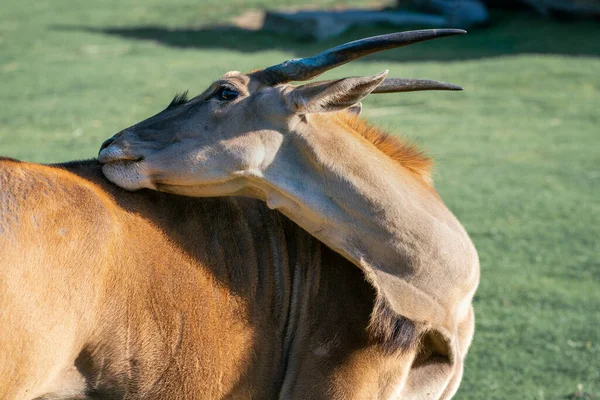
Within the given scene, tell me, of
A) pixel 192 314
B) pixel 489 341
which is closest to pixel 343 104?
pixel 192 314

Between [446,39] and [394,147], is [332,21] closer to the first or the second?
[446,39]

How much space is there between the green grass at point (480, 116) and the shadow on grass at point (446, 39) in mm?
49

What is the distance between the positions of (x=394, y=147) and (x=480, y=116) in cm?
876

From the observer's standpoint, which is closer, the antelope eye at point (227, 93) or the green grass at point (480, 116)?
the antelope eye at point (227, 93)

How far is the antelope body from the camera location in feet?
11.0

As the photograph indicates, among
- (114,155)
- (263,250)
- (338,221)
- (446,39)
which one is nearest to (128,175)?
(114,155)

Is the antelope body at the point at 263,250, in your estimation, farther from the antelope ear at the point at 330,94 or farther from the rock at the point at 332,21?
the rock at the point at 332,21

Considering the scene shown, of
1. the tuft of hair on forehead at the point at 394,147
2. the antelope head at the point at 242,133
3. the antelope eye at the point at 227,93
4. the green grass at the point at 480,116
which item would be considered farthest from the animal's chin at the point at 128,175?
the green grass at the point at 480,116

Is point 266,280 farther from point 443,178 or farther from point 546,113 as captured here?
point 546,113

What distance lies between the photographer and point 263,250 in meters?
3.85

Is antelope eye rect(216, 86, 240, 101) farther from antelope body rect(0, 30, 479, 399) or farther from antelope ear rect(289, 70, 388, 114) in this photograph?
antelope ear rect(289, 70, 388, 114)

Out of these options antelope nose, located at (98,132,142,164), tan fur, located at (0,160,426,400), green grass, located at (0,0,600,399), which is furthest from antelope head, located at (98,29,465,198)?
green grass, located at (0,0,600,399)

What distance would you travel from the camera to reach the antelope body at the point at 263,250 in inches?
132

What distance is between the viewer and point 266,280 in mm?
3795
